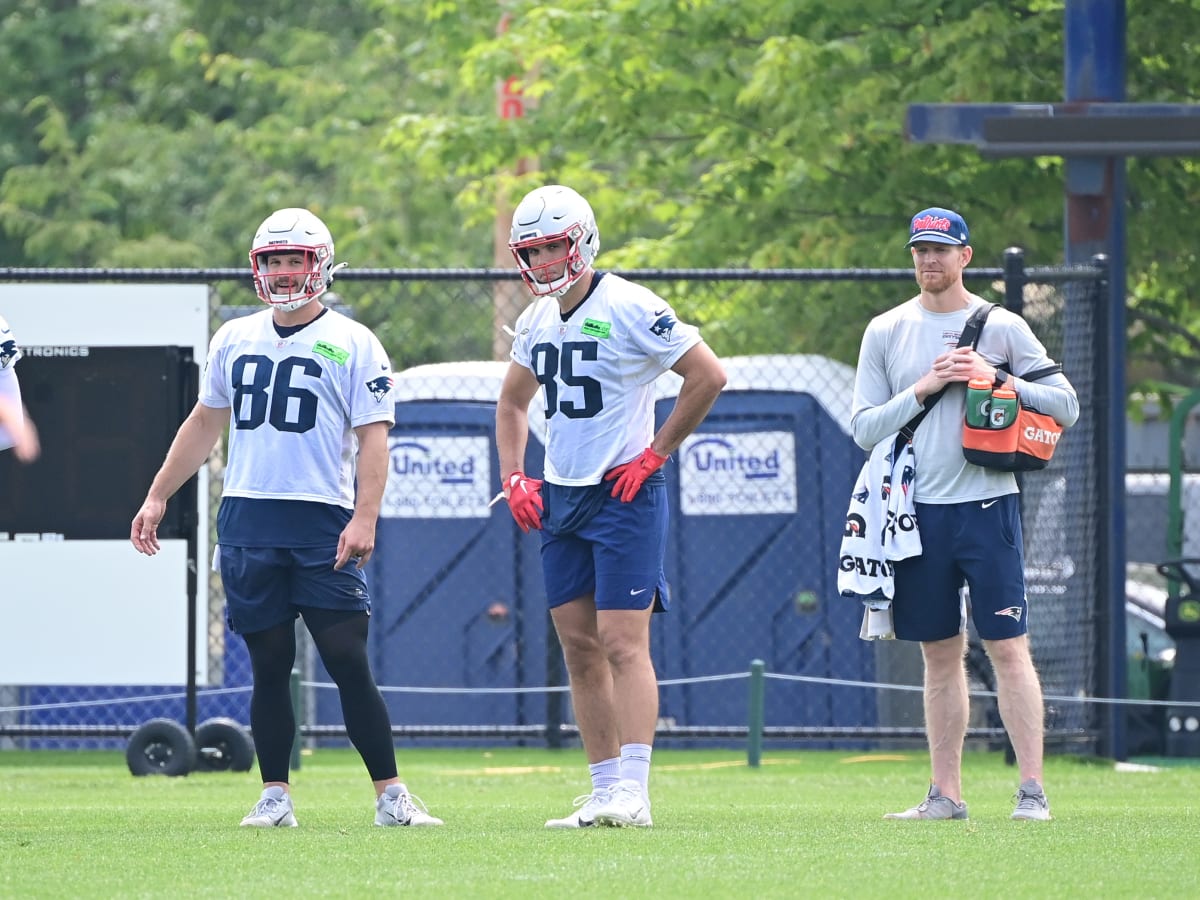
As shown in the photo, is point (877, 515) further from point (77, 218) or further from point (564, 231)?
point (77, 218)

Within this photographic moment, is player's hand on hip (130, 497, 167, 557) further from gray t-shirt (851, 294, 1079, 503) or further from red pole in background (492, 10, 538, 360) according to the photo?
red pole in background (492, 10, 538, 360)

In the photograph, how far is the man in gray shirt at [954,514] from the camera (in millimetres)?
6953

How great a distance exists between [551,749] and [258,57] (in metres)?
18.5

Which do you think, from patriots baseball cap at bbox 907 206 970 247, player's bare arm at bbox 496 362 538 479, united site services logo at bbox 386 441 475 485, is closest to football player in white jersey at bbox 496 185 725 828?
player's bare arm at bbox 496 362 538 479

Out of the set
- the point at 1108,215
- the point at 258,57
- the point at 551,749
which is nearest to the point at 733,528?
the point at 551,749

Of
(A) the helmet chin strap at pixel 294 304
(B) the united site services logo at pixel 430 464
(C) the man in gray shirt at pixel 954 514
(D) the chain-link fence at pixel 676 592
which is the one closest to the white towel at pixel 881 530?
(C) the man in gray shirt at pixel 954 514

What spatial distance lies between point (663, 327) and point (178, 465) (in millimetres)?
1668

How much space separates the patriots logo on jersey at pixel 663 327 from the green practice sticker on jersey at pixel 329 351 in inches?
38.3

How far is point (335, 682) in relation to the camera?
6715 millimetres

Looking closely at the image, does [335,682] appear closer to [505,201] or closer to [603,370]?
[603,370]

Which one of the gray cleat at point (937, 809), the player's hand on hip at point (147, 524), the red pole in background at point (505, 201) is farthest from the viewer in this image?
the red pole in background at point (505, 201)

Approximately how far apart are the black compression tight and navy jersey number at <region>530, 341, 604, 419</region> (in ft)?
3.02

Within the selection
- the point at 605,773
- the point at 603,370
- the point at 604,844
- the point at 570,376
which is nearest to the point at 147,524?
the point at 570,376

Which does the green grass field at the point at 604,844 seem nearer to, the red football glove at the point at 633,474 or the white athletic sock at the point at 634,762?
the white athletic sock at the point at 634,762
